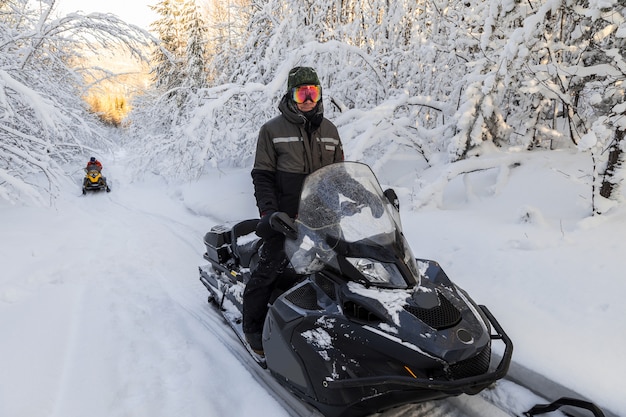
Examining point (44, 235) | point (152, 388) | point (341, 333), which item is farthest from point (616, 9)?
point (44, 235)

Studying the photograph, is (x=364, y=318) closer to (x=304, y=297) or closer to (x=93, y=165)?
(x=304, y=297)

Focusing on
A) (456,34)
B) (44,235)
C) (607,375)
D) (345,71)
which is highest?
Answer: (456,34)

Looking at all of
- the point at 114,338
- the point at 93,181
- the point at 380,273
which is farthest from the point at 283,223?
the point at 93,181

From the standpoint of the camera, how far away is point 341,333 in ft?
6.44

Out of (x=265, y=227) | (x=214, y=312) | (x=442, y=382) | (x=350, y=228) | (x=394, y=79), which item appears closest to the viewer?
(x=442, y=382)

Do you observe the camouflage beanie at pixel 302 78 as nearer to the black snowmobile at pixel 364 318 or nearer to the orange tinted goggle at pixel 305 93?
the orange tinted goggle at pixel 305 93

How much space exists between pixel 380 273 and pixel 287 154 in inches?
44.5

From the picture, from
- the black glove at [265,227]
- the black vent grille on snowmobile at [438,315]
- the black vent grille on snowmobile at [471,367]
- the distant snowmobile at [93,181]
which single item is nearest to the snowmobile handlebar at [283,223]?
the black glove at [265,227]

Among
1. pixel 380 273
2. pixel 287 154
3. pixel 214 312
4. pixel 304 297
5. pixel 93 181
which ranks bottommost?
pixel 93 181

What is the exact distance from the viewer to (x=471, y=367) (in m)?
1.80

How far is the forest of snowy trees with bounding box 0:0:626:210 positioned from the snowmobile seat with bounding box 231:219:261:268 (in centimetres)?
231

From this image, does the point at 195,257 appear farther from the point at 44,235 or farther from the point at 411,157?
the point at 411,157

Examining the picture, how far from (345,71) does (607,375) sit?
621cm

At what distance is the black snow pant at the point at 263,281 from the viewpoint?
9.05 ft
